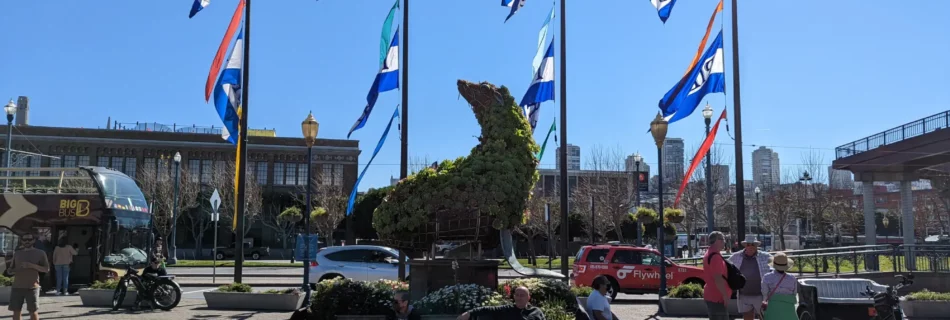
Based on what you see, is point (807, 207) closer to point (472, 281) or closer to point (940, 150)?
point (940, 150)

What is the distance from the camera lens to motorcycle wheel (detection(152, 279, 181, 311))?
1479 cm

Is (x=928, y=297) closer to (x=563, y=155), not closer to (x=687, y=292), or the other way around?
(x=687, y=292)

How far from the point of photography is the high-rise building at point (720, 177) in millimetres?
44719

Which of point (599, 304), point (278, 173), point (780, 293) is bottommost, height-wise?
point (599, 304)

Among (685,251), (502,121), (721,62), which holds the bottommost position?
(685,251)

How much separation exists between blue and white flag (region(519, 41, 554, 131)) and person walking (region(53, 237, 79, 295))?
12.3 metres

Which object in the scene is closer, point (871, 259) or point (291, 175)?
point (871, 259)

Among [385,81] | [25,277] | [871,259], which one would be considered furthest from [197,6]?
[871,259]

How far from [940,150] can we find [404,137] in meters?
21.9

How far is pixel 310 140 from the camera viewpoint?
15.4m

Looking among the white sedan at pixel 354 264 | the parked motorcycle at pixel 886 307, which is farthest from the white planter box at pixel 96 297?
the parked motorcycle at pixel 886 307

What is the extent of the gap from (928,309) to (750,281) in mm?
7739

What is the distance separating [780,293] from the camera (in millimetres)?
8406

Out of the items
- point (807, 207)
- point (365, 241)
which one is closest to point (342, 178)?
point (365, 241)
